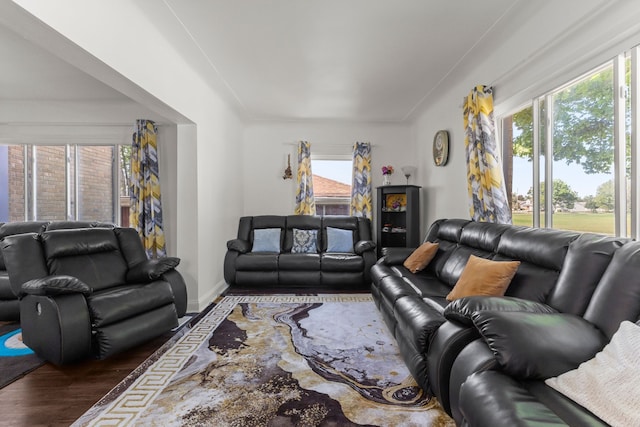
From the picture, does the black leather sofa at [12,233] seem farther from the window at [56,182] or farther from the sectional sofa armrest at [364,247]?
the sectional sofa armrest at [364,247]

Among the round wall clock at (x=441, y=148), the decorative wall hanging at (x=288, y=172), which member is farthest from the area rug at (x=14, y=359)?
the round wall clock at (x=441, y=148)

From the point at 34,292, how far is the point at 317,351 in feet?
6.89

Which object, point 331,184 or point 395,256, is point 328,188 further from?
point 395,256

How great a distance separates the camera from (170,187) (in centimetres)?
384

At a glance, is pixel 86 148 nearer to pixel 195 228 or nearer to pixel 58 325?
pixel 195 228

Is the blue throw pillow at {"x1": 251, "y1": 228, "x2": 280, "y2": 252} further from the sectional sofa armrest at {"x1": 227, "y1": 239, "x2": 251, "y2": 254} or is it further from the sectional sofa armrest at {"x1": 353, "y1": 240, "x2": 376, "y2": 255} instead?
the sectional sofa armrest at {"x1": 353, "y1": 240, "x2": 376, "y2": 255}

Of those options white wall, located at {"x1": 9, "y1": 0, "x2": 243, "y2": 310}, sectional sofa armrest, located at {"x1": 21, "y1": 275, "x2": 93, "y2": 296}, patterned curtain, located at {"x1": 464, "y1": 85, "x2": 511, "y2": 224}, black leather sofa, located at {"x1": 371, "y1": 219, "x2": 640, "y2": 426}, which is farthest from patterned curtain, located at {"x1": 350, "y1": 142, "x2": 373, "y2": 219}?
sectional sofa armrest, located at {"x1": 21, "y1": 275, "x2": 93, "y2": 296}

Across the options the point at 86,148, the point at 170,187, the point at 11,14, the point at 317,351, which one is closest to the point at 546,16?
the point at 317,351

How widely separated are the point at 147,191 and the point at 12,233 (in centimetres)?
148

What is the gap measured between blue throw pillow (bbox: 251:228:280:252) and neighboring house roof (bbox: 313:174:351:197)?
50.2 inches

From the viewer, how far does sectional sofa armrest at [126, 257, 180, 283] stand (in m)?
2.82

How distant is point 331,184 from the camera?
5.79 m

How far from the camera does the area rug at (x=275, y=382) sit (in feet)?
5.65

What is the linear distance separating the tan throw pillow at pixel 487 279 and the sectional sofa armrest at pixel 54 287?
8.86ft
